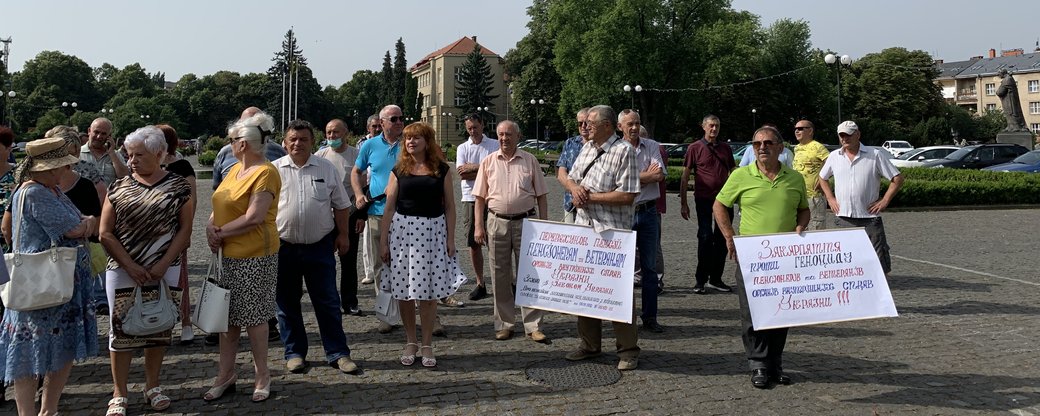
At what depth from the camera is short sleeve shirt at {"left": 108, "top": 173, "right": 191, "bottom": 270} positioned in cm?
441

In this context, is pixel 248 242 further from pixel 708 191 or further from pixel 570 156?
pixel 708 191

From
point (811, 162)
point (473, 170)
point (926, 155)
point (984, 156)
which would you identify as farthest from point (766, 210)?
point (926, 155)

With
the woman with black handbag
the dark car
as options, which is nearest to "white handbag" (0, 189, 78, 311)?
the woman with black handbag

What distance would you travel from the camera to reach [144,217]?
4422 millimetres

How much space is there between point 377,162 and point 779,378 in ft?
13.1

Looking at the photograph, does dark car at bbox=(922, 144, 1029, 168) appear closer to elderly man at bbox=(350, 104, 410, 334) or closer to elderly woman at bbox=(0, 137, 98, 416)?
elderly man at bbox=(350, 104, 410, 334)

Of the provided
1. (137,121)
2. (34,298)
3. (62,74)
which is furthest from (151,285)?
(62,74)

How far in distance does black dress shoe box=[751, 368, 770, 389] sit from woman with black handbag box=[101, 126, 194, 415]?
3.69 metres

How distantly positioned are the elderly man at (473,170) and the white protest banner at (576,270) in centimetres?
214

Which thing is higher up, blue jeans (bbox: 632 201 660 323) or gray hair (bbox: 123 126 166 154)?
gray hair (bbox: 123 126 166 154)

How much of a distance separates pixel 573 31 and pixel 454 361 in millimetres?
50774

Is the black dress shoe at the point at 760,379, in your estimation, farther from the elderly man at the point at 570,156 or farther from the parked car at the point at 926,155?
the parked car at the point at 926,155

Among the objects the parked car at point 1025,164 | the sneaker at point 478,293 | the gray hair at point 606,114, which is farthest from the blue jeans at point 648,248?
the parked car at point 1025,164

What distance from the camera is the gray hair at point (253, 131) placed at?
186 inches
